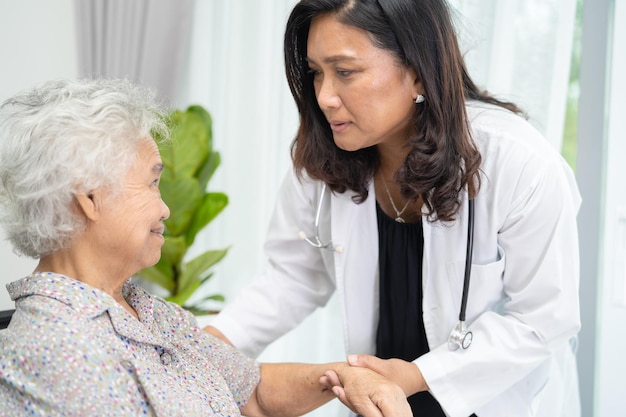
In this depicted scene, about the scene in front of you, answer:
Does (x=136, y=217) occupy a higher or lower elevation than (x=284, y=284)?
higher

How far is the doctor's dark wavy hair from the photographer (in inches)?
57.5

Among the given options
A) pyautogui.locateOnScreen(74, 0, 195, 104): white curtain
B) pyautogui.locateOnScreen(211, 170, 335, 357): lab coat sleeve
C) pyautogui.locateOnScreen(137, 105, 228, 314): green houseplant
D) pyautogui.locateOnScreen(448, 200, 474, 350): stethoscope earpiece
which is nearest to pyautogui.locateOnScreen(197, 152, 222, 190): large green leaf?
pyautogui.locateOnScreen(137, 105, 228, 314): green houseplant

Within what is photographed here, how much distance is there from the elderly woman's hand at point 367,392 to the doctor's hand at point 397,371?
0.02 m

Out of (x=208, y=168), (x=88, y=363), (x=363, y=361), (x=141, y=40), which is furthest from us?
(x=141, y=40)

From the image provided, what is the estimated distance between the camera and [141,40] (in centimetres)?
299

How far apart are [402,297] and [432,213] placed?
0.26 m

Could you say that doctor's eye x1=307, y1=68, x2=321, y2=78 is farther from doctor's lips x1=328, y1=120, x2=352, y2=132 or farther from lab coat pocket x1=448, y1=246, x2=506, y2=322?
lab coat pocket x1=448, y1=246, x2=506, y2=322

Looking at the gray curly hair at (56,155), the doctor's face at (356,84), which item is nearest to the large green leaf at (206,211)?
the doctor's face at (356,84)

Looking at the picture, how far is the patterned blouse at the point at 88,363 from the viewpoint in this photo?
3.63ft

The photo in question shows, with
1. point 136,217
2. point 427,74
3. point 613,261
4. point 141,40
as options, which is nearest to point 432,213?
point 427,74

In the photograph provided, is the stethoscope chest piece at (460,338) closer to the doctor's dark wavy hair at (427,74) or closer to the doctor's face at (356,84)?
the doctor's dark wavy hair at (427,74)

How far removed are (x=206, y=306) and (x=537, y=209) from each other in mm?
2044

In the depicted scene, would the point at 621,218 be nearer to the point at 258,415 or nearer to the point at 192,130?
the point at 258,415

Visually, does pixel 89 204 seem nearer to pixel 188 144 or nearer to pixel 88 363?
pixel 88 363
